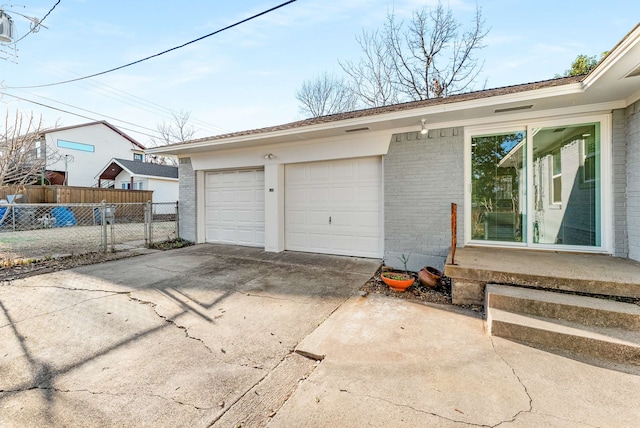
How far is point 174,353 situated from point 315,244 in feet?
14.5

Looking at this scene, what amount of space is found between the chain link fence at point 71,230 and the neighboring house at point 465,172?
304 centimetres

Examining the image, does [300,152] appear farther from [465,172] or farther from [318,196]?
[465,172]

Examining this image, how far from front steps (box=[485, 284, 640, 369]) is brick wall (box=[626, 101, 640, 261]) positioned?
1.82 m

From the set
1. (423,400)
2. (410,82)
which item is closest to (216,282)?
(423,400)

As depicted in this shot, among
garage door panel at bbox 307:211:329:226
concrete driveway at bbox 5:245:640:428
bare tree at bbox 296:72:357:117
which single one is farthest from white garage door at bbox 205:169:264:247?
bare tree at bbox 296:72:357:117

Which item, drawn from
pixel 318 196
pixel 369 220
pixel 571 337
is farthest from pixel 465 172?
pixel 571 337

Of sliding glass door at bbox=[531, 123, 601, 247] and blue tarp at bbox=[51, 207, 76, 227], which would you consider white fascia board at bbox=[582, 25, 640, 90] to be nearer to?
sliding glass door at bbox=[531, 123, 601, 247]

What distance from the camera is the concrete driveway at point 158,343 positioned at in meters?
1.91

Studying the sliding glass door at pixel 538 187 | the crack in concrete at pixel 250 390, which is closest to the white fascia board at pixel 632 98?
the sliding glass door at pixel 538 187

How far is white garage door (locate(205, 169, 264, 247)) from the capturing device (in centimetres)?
754

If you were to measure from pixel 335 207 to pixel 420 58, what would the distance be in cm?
1110

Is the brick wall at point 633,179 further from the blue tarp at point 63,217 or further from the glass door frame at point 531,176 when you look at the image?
the blue tarp at point 63,217

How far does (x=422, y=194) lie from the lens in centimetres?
548

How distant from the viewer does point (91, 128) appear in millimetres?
21109
